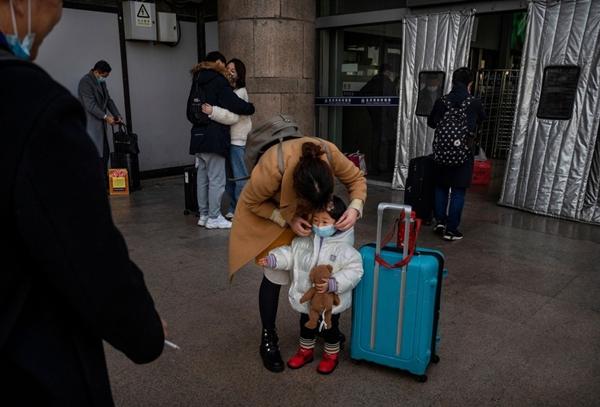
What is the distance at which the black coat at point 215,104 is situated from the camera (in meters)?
5.29

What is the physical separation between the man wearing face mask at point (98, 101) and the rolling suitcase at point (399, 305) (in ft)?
18.3

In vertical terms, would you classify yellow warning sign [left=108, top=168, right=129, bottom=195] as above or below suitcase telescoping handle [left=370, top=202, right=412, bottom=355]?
below

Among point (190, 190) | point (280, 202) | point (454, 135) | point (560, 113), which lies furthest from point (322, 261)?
point (560, 113)

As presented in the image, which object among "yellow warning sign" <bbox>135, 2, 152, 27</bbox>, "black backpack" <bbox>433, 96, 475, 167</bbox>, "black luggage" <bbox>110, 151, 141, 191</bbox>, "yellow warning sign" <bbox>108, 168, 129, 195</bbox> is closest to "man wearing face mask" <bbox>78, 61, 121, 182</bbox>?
"black luggage" <bbox>110, 151, 141, 191</bbox>

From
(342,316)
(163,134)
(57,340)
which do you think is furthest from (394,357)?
(163,134)

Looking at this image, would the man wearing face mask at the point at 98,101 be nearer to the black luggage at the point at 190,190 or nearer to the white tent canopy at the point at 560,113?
the black luggage at the point at 190,190

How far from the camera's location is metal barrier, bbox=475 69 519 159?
37.4ft

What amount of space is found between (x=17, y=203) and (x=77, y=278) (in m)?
0.17

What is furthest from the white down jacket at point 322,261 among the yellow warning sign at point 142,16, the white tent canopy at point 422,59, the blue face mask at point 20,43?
the yellow warning sign at point 142,16

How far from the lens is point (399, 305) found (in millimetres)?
2779

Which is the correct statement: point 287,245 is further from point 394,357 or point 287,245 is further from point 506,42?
point 506,42

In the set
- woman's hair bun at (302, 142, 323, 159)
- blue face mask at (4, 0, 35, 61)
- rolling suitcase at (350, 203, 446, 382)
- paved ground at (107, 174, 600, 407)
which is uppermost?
blue face mask at (4, 0, 35, 61)

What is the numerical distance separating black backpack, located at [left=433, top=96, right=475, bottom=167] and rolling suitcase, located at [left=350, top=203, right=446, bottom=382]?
8.61 feet

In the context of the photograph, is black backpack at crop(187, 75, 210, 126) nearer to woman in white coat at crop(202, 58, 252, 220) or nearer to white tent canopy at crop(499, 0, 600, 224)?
woman in white coat at crop(202, 58, 252, 220)
